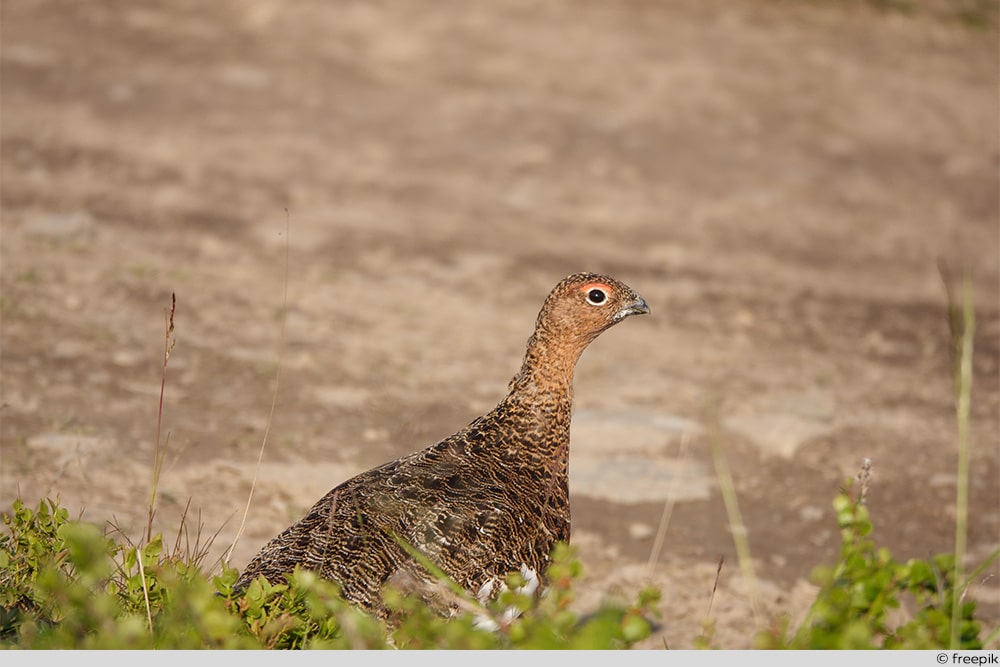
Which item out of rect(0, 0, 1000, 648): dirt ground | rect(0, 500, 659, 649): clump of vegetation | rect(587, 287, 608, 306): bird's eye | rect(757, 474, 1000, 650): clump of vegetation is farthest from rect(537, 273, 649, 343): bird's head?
rect(757, 474, 1000, 650): clump of vegetation

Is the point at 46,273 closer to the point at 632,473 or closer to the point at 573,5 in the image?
the point at 632,473

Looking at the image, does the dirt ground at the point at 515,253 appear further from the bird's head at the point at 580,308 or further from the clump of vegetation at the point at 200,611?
the bird's head at the point at 580,308

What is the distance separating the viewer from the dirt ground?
22.2 ft

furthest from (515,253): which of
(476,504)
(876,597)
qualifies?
(876,597)

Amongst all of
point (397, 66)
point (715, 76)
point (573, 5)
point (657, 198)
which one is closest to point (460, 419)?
point (657, 198)

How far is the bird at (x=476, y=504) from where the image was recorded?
4340 mm

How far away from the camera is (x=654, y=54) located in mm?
13883

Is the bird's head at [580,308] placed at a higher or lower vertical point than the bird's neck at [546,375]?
higher

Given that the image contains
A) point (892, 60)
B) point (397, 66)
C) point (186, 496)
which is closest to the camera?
point (186, 496)

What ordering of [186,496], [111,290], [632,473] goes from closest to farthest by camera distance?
1. [186,496]
2. [632,473]
3. [111,290]

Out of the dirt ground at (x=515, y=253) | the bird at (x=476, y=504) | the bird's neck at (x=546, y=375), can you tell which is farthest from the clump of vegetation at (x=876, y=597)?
the bird's neck at (x=546, y=375)

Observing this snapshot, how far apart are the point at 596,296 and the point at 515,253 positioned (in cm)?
458

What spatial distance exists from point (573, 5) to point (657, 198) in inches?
181

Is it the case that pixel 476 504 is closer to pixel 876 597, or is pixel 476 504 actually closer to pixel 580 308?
pixel 580 308
